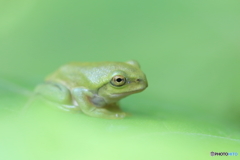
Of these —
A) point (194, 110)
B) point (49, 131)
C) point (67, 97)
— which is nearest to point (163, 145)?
point (49, 131)

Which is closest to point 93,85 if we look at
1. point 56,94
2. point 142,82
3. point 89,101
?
point 89,101

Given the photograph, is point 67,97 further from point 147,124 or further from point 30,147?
point 30,147

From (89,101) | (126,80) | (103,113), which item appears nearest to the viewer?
(103,113)

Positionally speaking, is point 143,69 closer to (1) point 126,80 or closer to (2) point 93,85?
(1) point 126,80

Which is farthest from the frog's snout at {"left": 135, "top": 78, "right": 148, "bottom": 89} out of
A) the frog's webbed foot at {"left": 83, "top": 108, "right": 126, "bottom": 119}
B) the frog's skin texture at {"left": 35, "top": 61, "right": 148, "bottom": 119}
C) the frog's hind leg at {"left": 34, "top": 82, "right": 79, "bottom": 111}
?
the frog's hind leg at {"left": 34, "top": 82, "right": 79, "bottom": 111}

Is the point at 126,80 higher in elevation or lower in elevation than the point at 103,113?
higher

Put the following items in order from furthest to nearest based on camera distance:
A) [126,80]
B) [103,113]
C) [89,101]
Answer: [89,101]
[126,80]
[103,113]
